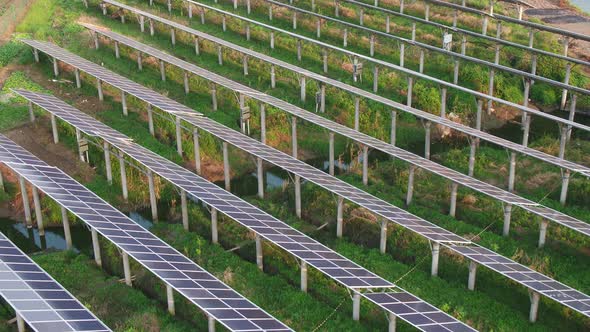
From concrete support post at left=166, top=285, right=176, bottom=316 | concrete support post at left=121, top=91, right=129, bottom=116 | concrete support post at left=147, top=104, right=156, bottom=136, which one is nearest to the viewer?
concrete support post at left=166, top=285, right=176, bottom=316

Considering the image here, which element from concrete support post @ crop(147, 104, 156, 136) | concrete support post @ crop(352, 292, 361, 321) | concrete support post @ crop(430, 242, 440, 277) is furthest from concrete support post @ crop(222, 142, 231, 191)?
concrete support post @ crop(352, 292, 361, 321)

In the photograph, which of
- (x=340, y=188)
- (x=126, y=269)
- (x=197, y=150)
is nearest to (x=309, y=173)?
(x=340, y=188)

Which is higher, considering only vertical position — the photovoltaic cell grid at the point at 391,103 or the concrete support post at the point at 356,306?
the photovoltaic cell grid at the point at 391,103

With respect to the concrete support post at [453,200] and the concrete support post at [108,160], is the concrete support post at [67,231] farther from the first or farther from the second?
the concrete support post at [453,200]

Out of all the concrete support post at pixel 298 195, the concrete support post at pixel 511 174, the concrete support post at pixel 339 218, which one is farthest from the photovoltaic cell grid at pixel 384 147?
the concrete support post at pixel 339 218

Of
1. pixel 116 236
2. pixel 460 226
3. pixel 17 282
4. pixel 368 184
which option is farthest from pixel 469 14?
pixel 17 282

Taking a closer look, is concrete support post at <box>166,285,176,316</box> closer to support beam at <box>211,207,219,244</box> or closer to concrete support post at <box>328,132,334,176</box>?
Answer: support beam at <box>211,207,219,244</box>
